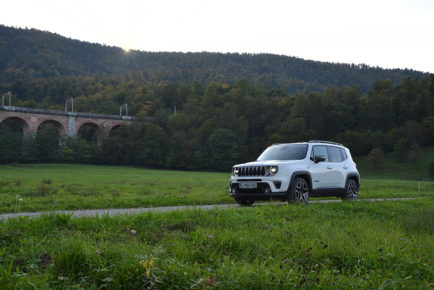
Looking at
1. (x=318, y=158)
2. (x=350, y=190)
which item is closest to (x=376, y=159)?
(x=350, y=190)

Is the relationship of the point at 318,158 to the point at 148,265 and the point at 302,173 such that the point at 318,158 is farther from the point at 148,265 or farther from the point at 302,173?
the point at 148,265

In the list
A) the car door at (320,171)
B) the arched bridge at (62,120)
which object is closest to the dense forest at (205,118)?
the arched bridge at (62,120)

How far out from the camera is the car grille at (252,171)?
11472 mm

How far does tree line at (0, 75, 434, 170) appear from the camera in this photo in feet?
256

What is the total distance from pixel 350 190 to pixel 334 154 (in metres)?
1.38

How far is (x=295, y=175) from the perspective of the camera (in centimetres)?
1161

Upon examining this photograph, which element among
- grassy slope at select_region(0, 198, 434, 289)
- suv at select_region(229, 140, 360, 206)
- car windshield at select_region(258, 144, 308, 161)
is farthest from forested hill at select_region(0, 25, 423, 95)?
grassy slope at select_region(0, 198, 434, 289)

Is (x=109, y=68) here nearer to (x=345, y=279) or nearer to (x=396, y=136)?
(x=396, y=136)

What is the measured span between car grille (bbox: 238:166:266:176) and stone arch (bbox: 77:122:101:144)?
8938cm

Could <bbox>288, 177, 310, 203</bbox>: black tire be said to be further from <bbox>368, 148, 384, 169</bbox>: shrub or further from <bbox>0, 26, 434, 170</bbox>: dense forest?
<bbox>0, 26, 434, 170</bbox>: dense forest

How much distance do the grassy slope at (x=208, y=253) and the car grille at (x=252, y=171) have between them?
3.63 m

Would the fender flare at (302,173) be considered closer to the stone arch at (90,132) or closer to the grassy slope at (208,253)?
the grassy slope at (208,253)

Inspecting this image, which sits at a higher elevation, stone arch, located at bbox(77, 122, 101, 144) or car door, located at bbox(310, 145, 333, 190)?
stone arch, located at bbox(77, 122, 101, 144)

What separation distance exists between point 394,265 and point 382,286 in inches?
41.9
